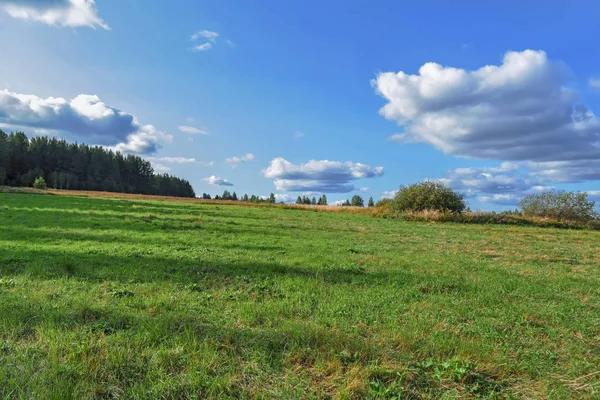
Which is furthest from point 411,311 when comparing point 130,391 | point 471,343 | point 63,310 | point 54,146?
point 54,146

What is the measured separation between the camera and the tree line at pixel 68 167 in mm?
94812

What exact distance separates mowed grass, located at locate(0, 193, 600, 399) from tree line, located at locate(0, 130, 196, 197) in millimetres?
109822

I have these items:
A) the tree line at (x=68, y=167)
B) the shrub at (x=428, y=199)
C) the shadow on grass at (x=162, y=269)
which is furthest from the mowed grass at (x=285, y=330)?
the tree line at (x=68, y=167)

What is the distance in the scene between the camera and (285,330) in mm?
4594

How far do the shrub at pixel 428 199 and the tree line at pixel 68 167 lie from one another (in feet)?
332

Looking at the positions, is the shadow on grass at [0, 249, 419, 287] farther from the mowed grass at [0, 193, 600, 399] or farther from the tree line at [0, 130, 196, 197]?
the tree line at [0, 130, 196, 197]

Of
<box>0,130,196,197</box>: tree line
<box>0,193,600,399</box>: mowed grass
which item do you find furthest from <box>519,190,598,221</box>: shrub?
<box>0,130,196,197</box>: tree line

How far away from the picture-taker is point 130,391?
3213 mm

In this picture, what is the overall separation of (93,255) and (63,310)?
219 inches

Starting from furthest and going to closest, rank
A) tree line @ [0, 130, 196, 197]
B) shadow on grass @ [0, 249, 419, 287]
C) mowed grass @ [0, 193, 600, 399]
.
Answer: tree line @ [0, 130, 196, 197], shadow on grass @ [0, 249, 419, 287], mowed grass @ [0, 193, 600, 399]

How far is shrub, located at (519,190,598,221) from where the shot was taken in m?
38.0

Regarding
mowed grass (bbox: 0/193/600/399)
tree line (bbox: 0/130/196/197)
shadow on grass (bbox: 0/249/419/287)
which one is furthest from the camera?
tree line (bbox: 0/130/196/197)

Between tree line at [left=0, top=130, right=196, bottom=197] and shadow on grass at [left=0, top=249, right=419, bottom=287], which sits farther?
tree line at [left=0, top=130, right=196, bottom=197]

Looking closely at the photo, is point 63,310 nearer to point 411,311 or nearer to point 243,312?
point 243,312
